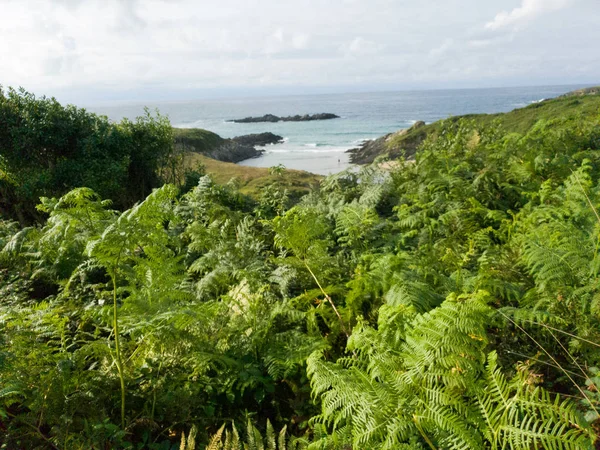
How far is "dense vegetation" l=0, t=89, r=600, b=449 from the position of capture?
7.37 ft

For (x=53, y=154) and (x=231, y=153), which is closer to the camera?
(x=53, y=154)

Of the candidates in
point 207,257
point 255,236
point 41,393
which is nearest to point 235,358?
point 41,393

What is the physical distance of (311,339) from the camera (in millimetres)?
3338

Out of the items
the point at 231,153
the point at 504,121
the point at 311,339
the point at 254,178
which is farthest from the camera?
the point at 231,153

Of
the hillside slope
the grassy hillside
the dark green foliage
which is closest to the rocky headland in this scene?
the hillside slope

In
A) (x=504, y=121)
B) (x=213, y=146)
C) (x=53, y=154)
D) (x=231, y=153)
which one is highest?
(x=53, y=154)

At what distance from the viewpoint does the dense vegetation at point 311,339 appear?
2.25 metres

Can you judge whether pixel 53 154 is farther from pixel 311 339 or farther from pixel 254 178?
pixel 311 339

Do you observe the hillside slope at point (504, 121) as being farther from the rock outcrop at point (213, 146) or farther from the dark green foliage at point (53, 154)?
the dark green foliage at point (53, 154)

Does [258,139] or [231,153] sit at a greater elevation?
[258,139]

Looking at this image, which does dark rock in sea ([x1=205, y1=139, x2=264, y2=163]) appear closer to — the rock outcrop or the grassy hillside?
the rock outcrop

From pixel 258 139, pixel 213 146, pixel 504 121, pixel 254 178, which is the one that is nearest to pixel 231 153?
pixel 213 146

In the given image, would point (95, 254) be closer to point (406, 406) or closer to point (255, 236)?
point (406, 406)

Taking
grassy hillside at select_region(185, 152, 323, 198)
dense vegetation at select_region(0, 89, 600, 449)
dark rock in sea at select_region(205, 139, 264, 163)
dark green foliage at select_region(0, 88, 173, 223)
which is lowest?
dark rock in sea at select_region(205, 139, 264, 163)
